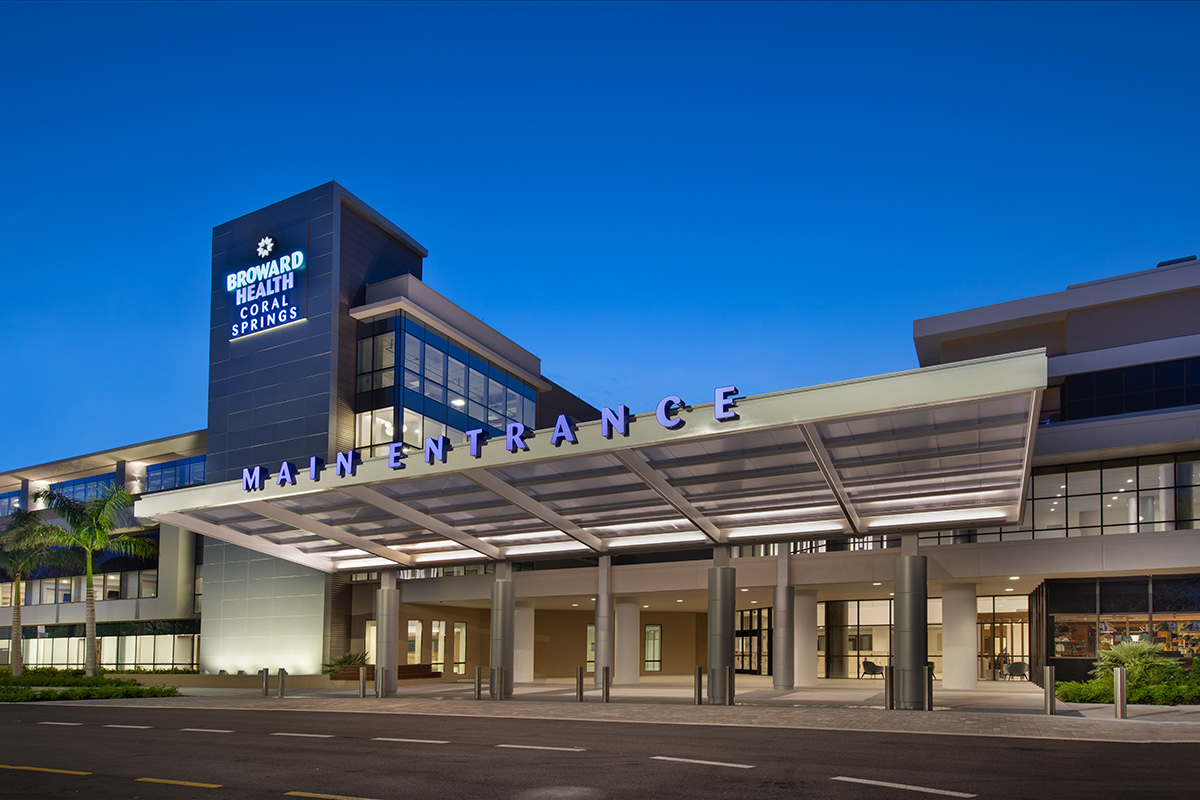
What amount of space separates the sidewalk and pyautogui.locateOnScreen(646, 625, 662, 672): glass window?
71.2 ft

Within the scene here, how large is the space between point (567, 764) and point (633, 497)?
11797 millimetres

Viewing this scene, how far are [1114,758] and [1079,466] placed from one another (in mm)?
22936

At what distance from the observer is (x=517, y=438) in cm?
2273

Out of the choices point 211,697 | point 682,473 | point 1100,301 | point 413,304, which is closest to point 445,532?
point 682,473

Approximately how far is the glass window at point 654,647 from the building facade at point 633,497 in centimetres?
19

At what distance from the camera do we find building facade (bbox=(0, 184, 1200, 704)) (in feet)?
71.4

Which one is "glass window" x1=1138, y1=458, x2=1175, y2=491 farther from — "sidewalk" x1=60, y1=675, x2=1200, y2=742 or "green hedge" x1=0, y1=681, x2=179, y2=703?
"green hedge" x1=0, y1=681, x2=179, y2=703

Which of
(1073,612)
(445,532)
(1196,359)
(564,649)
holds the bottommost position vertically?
(564,649)

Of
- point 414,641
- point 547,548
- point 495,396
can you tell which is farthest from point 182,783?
point 495,396

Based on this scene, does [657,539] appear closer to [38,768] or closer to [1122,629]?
[1122,629]

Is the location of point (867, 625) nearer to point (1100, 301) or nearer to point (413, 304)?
point (1100, 301)

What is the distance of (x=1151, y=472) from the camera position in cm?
3312

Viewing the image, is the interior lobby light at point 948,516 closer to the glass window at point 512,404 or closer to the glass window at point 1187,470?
the glass window at point 1187,470

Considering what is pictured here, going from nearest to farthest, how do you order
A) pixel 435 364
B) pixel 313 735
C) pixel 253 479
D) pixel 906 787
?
pixel 906 787 < pixel 313 735 < pixel 253 479 < pixel 435 364
